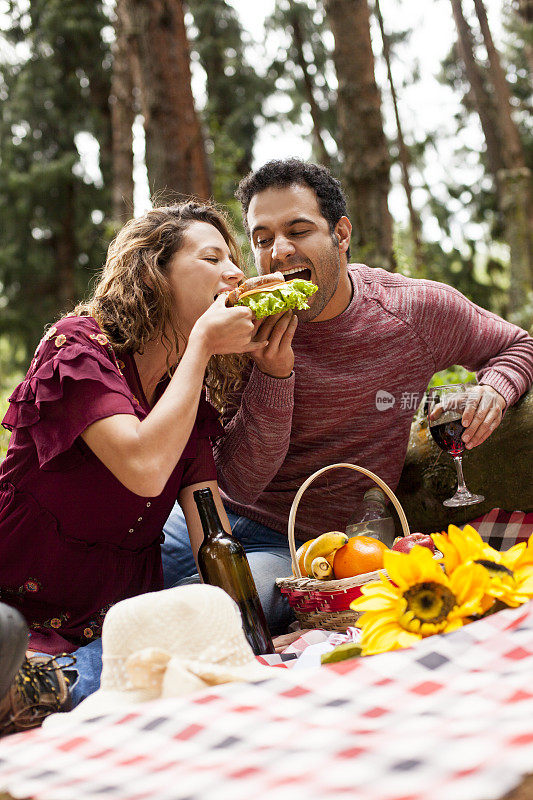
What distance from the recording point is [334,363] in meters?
3.54

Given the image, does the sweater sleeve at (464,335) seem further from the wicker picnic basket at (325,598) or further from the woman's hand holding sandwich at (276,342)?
the wicker picnic basket at (325,598)

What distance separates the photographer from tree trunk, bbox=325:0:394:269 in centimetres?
622

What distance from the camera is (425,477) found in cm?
364

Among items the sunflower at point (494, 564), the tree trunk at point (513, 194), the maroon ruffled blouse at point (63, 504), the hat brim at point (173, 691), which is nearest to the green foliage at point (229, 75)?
the tree trunk at point (513, 194)

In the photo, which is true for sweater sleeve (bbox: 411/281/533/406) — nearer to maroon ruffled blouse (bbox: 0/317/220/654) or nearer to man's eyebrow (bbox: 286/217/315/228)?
man's eyebrow (bbox: 286/217/315/228)

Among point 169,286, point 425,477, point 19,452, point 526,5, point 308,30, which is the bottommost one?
point 425,477

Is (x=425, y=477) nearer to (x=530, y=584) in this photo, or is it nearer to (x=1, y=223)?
(x=530, y=584)

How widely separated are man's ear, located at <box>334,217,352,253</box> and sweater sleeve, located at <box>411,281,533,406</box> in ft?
1.36

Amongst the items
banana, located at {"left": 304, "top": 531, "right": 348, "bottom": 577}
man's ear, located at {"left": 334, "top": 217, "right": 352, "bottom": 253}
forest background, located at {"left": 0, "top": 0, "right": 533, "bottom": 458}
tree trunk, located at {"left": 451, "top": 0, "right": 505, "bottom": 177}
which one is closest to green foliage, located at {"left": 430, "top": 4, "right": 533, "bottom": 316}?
forest background, located at {"left": 0, "top": 0, "right": 533, "bottom": 458}

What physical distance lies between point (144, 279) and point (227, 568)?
1160 millimetres

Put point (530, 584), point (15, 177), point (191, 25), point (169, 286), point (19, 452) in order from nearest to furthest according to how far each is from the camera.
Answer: point (530, 584)
point (19, 452)
point (169, 286)
point (15, 177)
point (191, 25)

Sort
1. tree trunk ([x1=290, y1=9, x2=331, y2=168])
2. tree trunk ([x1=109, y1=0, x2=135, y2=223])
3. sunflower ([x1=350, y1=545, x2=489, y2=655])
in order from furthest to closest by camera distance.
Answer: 1. tree trunk ([x1=290, y1=9, x2=331, y2=168])
2. tree trunk ([x1=109, y1=0, x2=135, y2=223])
3. sunflower ([x1=350, y1=545, x2=489, y2=655])

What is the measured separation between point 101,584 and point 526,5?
35.3 feet

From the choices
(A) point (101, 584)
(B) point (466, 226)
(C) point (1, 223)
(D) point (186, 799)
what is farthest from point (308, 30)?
(D) point (186, 799)
